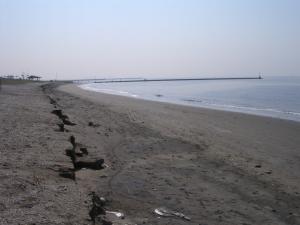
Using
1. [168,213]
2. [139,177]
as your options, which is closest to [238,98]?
[139,177]

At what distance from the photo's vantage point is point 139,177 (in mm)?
8766

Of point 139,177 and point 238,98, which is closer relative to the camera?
point 139,177

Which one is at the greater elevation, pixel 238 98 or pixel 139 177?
pixel 139 177

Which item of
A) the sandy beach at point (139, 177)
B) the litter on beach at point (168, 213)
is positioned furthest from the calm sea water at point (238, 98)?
the litter on beach at point (168, 213)

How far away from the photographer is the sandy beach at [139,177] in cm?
592

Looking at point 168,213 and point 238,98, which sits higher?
point 168,213

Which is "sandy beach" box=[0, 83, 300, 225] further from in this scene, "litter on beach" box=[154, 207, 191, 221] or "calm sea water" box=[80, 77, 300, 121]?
"calm sea water" box=[80, 77, 300, 121]

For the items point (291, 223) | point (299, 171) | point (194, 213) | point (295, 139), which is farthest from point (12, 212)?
point (295, 139)

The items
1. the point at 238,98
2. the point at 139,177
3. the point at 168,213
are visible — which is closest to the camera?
the point at 168,213

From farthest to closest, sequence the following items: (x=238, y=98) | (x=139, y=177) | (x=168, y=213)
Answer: (x=238, y=98) < (x=139, y=177) < (x=168, y=213)

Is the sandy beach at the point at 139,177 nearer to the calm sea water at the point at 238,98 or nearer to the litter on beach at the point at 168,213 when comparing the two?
the litter on beach at the point at 168,213

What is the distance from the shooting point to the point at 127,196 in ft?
24.2

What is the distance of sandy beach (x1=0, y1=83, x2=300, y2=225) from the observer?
592 centimetres

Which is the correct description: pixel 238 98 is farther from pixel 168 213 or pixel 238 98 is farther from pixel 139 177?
pixel 168 213
